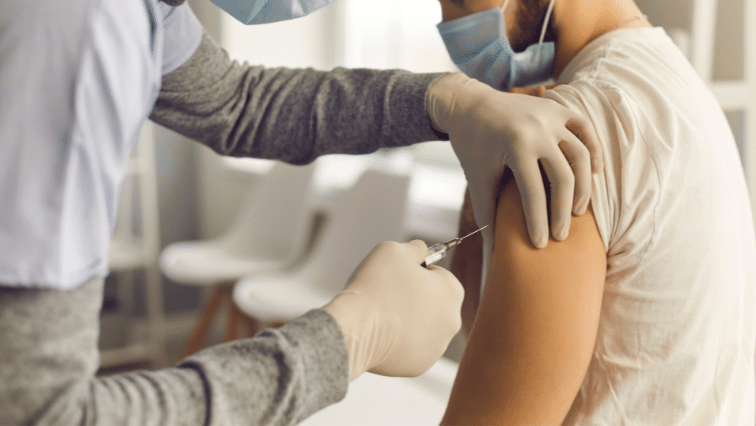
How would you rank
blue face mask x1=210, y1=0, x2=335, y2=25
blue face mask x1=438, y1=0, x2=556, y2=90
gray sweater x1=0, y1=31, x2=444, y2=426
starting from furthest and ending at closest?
1. blue face mask x1=438, y1=0, x2=556, y2=90
2. blue face mask x1=210, y1=0, x2=335, y2=25
3. gray sweater x1=0, y1=31, x2=444, y2=426

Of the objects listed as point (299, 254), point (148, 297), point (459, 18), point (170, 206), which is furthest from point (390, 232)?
Result: point (170, 206)

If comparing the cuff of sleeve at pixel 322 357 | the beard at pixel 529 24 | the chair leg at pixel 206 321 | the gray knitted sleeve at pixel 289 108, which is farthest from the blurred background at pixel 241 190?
the cuff of sleeve at pixel 322 357

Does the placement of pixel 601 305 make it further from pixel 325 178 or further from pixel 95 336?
pixel 325 178

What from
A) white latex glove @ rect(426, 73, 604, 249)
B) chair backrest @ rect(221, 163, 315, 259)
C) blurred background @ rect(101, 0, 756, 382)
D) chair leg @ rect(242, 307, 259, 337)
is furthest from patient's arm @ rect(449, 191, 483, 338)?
chair backrest @ rect(221, 163, 315, 259)

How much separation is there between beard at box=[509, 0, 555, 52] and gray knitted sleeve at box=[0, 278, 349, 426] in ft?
1.78

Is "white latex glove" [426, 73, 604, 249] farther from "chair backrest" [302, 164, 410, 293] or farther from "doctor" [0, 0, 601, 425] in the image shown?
"chair backrest" [302, 164, 410, 293]

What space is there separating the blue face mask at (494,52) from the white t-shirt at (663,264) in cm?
17

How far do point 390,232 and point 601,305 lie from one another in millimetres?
1415

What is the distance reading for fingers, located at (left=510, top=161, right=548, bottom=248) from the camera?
0.68 metres

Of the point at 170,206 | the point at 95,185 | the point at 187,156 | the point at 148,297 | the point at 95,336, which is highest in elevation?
the point at 95,185

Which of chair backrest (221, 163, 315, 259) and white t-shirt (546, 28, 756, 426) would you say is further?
chair backrest (221, 163, 315, 259)

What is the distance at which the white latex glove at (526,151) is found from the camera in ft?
2.25

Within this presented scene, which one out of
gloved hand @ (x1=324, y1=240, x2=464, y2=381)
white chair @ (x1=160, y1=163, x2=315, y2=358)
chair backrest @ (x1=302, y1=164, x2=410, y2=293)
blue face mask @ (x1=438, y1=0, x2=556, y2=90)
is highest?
blue face mask @ (x1=438, y1=0, x2=556, y2=90)

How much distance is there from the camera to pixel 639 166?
0.69 m
